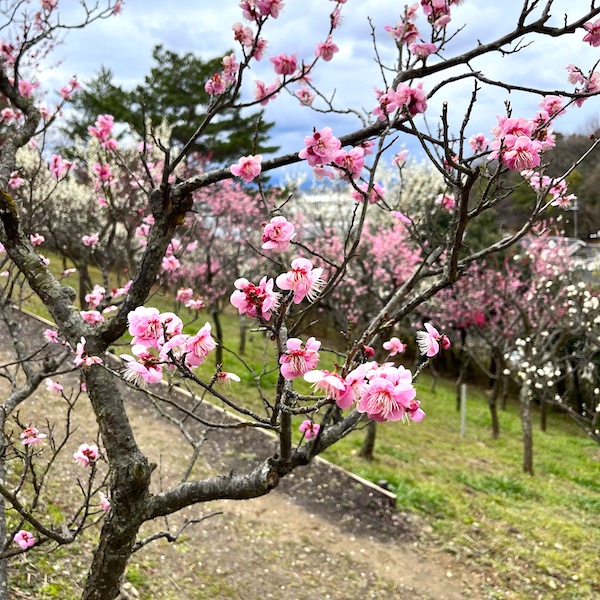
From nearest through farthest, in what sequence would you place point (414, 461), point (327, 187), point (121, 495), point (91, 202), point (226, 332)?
point (121, 495) < point (414, 461) < point (91, 202) < point (226, 332) < point (327, 187)

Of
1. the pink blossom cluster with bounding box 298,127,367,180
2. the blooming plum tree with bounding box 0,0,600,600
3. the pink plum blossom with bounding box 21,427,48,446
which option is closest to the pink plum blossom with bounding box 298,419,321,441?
the blooming plum tree with bounding box 0,0,600,600

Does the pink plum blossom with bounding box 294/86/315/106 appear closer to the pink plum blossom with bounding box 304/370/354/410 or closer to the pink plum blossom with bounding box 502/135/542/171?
the pink plum blossom with bounding box 502/135/542/171

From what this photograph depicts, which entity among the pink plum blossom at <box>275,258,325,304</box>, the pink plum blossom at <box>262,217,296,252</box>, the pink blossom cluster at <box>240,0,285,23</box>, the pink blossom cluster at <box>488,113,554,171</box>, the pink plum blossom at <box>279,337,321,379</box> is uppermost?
the pink blossom cluster at <box>240,0,285,23</box>

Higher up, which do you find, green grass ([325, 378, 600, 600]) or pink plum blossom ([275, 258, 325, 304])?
pink plum blossom ([275, 258, 325, 304])

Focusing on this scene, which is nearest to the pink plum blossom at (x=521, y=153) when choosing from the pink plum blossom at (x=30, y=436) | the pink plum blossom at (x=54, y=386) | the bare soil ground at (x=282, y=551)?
the pink plum blossom at (x=30, y=436)

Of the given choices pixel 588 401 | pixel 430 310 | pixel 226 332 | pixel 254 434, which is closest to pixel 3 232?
pixel 254 434

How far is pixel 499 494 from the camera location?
6406 mm

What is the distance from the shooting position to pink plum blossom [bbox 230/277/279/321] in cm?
132

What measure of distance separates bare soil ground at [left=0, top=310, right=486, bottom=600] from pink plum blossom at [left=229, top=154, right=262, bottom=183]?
2.67m

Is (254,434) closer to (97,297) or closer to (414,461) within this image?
(414,461)

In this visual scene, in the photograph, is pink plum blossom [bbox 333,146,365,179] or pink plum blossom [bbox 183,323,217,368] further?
pink plum blossom [bbox 333,146,365,179]

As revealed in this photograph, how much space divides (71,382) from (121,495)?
573 cm

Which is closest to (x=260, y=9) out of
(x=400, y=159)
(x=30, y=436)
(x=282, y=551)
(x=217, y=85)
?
(x=217, y=85)

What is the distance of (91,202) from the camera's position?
12789mm
